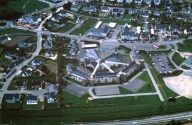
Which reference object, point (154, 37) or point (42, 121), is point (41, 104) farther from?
point (154, 37)

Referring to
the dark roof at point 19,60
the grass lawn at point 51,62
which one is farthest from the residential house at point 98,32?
the dark roof at point 19,60

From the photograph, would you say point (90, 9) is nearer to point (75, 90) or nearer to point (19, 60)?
point (19, 60)

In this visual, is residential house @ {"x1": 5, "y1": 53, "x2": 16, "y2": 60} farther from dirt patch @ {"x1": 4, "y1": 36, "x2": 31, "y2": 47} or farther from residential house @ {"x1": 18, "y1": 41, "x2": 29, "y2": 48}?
dirt patch @ {"x1": 4, "y1": 36, "x2": 31, "y2": 47}

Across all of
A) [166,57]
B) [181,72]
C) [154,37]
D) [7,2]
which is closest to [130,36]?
[154,37]

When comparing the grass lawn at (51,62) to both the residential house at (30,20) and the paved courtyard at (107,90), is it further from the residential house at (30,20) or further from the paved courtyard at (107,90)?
the residential house at (30,20)

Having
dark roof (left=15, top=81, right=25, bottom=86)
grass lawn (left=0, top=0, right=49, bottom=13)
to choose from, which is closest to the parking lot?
dark roof (left=15, top=81, right=25, bottom=86)

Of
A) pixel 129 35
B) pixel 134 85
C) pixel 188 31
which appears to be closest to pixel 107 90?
pixel 134 85
